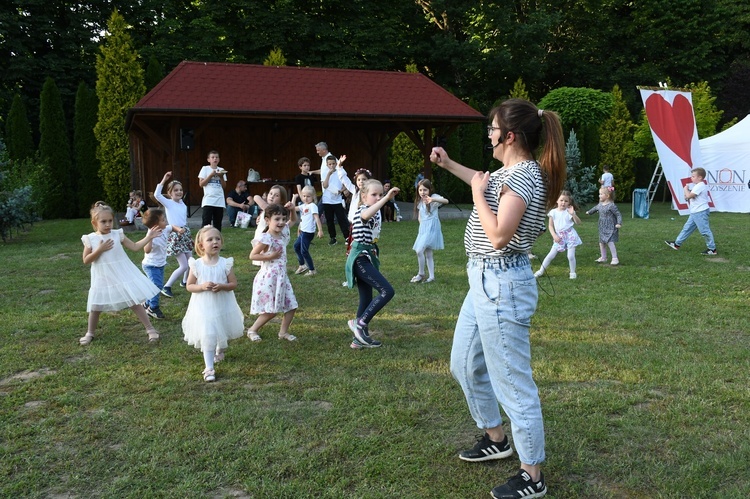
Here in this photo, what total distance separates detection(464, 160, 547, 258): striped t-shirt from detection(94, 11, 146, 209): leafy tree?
19.7 metres

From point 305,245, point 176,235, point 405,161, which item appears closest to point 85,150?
point 405,161

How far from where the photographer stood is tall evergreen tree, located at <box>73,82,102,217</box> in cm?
2255

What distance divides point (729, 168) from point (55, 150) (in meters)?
23.4

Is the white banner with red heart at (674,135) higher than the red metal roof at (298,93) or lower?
lower

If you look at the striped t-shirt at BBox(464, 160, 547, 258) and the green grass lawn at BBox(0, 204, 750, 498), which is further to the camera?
the green grass lawn at BBox(0, 204, 750, 498)

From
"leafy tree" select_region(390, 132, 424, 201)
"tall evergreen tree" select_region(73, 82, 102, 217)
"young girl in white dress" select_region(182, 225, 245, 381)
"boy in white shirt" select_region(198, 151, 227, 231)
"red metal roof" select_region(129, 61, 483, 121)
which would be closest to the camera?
"young girl in white dress" select_region(182, 225, 245, 381)

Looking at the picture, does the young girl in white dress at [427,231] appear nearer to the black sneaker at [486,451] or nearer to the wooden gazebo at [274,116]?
the black sneaker at [486,451]

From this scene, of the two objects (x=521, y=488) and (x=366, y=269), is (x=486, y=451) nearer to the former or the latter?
(x=521, y=488)

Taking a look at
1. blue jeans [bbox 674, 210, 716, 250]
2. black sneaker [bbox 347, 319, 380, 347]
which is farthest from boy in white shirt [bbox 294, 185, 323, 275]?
blue jeans [bbox 674, 210, 716, 250]

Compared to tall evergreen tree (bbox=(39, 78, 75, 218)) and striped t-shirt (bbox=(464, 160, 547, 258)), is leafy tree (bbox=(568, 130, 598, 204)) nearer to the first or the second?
tall evergreen tree (bbox=(39, 78, 75, 218))

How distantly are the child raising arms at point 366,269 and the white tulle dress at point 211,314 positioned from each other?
1.11 meters

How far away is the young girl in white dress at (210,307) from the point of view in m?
5.02

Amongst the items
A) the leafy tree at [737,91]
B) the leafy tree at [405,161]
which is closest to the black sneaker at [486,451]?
the leafy tree at [405,161]

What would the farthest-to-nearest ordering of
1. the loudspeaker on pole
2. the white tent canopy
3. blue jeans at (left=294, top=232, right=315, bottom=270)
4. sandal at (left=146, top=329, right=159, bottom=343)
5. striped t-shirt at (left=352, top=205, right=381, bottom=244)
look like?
the white tent canopy < the loudspeaker on pole < blue jeans at (left=294, top=232, right=315, bottom=270) < sandal at (left=146, top=329, right=159, bottom=343) < striped t-shirt at (left=352, top=205, right=381, bottom=244)
